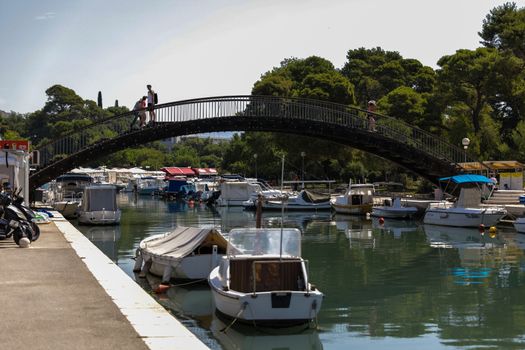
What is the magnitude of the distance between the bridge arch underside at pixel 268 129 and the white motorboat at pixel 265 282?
26755 millimetres

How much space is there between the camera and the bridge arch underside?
42062 millimetres

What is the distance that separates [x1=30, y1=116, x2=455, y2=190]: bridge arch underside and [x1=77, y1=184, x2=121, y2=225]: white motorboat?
2.13 metres

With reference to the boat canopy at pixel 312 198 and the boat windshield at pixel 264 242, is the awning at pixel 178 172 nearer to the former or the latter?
the boat canopy at pixel 312 198

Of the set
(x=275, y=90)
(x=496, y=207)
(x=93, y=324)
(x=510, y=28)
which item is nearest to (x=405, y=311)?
(x=93, y=324)

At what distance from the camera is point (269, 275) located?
16031 millimetres

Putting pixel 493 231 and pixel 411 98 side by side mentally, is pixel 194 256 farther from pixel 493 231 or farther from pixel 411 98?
pixel 411 98

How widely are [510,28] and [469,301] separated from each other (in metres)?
46.6

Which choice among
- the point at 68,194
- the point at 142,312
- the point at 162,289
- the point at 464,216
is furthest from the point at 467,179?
the point at 68,194

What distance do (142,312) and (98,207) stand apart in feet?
109

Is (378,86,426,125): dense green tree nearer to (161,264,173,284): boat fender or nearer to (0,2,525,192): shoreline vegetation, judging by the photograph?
(0,2,525,192): shoreline vegetation

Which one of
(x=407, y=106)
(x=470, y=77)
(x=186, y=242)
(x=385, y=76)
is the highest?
(x=385, y=76)

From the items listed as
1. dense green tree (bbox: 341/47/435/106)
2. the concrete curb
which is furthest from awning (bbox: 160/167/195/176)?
the concrete curb

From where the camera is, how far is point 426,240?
36656 millimetres

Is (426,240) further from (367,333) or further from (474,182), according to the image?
(367,333)
